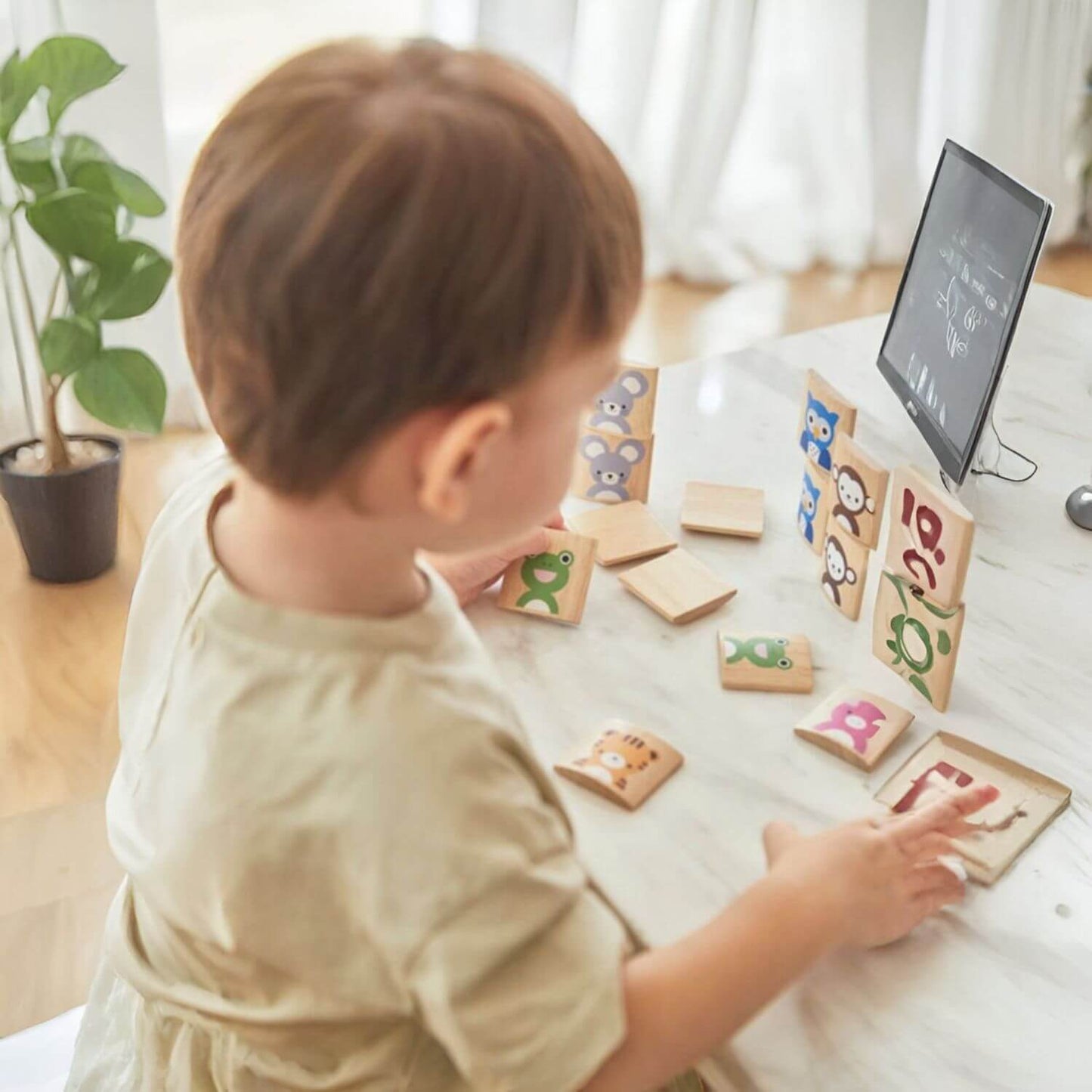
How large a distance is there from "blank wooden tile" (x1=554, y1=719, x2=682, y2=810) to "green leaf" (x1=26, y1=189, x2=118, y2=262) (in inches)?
47.3

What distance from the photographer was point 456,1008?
2.01ft

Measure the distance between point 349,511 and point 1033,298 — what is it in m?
1.20

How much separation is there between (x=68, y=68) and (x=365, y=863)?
1494 millimetres

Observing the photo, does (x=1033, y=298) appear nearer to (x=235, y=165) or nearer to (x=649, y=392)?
(x=649, y=392)

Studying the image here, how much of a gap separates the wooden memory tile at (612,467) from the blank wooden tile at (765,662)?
222 mm

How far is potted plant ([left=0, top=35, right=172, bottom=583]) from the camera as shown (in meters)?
1.74

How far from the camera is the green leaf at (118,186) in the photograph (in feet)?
5.76

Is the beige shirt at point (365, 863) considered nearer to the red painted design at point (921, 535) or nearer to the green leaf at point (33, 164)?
the red painted design at point (921, 535)

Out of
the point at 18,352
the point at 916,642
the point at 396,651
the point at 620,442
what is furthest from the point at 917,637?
the point at 18,352

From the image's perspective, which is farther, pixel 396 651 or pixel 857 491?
pixel 857 491

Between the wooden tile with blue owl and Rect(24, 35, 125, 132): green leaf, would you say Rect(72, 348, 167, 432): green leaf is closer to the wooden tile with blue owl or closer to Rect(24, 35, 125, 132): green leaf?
Rect(24, 35, 125, 132): green leaf

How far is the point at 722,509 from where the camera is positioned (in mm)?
1158

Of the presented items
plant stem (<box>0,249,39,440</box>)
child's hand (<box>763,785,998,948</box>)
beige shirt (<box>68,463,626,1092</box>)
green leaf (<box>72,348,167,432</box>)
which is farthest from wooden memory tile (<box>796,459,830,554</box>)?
plant stem (<box>0,249,39,440</box>)

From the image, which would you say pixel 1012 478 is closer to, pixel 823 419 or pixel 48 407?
pixel 823 419
